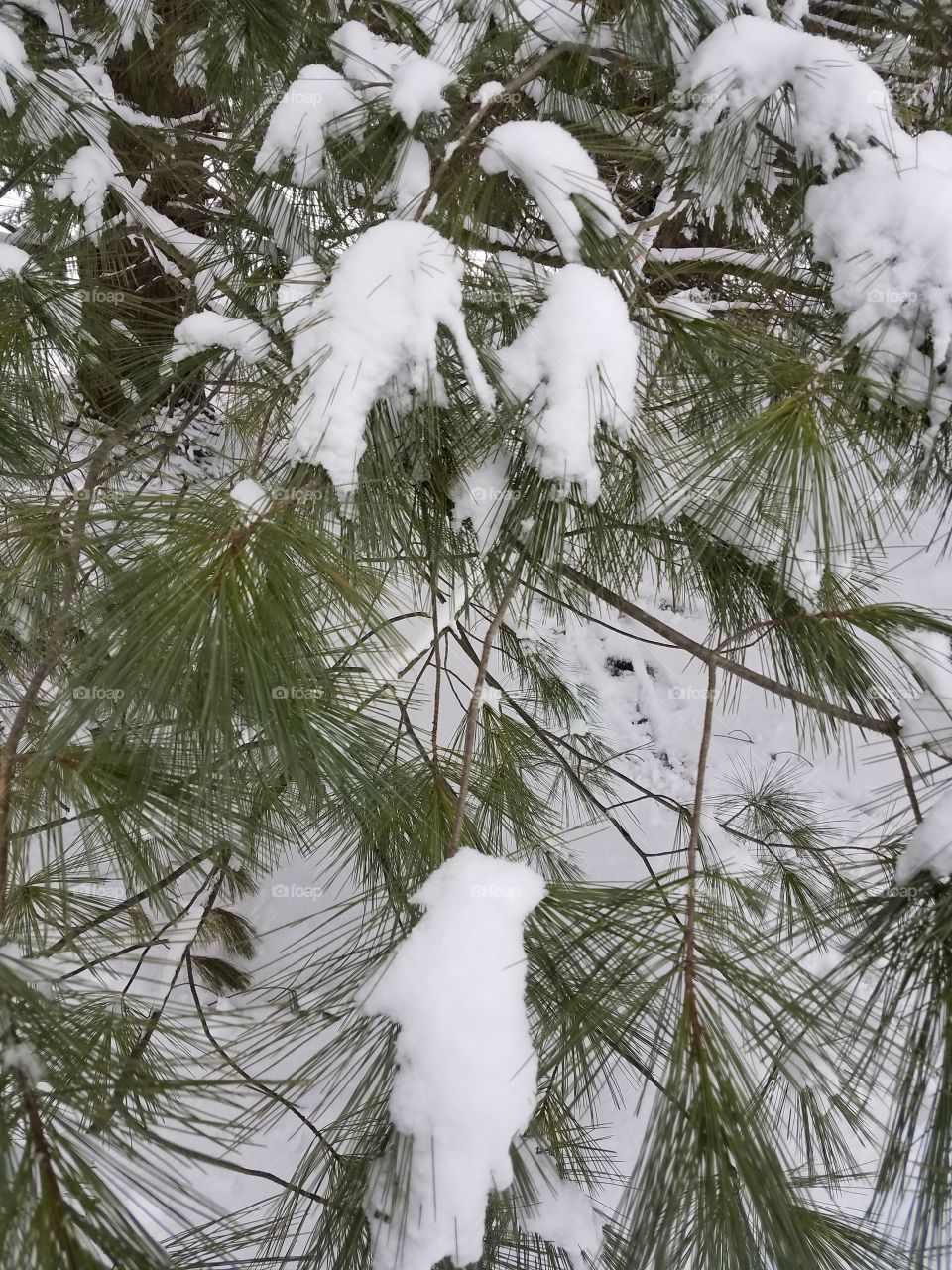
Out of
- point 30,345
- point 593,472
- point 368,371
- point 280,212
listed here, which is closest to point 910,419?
point 593,472

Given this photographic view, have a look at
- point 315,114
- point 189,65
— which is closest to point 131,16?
point 189,65

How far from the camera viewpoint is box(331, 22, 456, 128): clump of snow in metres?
0.55

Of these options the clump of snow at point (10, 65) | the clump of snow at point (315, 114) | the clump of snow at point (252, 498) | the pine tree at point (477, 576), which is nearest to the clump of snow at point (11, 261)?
the pine tree at point (477, 576)

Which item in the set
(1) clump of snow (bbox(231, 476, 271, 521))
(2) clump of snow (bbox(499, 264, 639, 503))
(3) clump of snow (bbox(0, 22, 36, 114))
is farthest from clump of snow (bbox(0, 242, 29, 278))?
(2) clump of snow (bbox(499, 264, 639, 503))

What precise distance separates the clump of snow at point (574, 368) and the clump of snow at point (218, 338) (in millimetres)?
306

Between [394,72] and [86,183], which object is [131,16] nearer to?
[86,183]

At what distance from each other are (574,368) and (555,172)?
15 cm

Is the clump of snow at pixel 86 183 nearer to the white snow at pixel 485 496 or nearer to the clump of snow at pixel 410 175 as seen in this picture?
the clump of snow at pixel 410 175

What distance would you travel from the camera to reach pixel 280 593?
0.45 metres

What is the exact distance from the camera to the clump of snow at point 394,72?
0.55m

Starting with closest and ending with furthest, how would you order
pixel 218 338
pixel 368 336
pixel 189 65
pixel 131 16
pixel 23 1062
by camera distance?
1. pixel 23 1062
2. pixel 368 336
3. pixel 218 338
4. pixel 131 16
5. pixel 189 65

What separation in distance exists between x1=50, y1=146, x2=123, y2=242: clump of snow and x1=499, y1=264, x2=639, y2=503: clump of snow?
64 cm

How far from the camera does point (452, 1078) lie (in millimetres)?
370

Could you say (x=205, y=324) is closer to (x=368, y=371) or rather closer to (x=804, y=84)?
(x=368, y=371)
